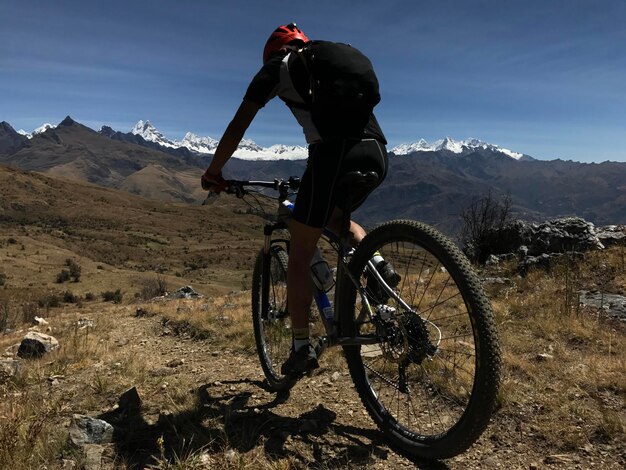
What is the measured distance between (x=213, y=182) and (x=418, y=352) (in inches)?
89.9

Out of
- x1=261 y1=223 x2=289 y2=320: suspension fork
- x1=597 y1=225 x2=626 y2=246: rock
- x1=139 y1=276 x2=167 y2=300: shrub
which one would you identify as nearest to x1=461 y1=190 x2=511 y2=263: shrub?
x1=597 y1=225 x2=626 y2=246: rock

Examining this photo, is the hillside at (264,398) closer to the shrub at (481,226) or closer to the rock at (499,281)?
the rock at (499,281)

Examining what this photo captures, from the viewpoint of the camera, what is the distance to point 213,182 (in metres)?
4.05

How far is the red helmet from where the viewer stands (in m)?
3.65

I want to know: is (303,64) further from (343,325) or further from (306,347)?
(306,347)

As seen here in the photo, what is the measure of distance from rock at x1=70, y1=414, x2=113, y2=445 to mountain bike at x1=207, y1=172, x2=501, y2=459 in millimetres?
1579

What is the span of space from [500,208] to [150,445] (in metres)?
18.3

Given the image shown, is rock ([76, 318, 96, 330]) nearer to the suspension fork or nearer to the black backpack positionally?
the suspension fork

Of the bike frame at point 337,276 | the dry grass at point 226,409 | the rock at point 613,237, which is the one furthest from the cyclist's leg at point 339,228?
the rock at point 613,237

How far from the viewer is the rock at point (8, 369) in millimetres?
5145

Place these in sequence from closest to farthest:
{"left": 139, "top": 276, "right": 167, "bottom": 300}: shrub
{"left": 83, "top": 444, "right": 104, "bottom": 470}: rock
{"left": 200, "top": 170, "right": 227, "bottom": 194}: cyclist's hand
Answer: {"left": 83, "top": 444, "right": 104, "bottom": 470}: rock → {"left": 200, "top": 170, "right": 227, "bottom": 194}: cyclist's hand → {"left": 139, "top": 276, "right": 167, "bottom": 300}: shrub

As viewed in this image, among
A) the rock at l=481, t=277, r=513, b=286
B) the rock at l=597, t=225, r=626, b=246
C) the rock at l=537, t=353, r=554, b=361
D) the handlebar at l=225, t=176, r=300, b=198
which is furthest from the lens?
A: the rock at l=597, t=225, r=626, b=246

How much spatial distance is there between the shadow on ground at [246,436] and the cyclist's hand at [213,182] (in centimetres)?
201

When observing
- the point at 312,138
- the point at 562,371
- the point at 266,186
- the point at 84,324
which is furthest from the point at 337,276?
the point at 84,324
